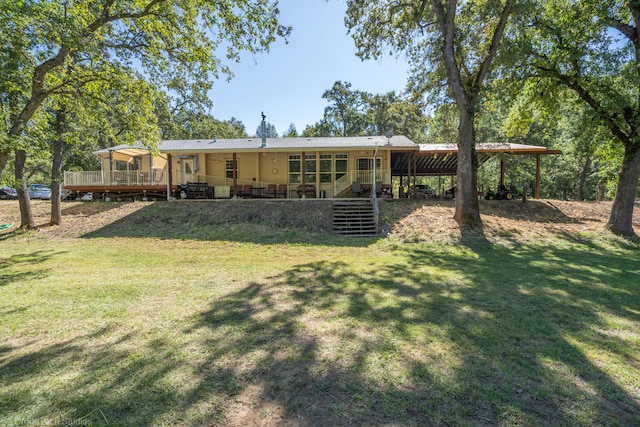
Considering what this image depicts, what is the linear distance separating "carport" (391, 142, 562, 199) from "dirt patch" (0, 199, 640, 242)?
2.51m

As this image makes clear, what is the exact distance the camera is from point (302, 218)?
12.5 metres

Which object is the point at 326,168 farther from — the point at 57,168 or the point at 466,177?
the point at 57,168

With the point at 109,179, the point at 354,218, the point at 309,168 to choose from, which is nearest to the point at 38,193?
the point at 109,179

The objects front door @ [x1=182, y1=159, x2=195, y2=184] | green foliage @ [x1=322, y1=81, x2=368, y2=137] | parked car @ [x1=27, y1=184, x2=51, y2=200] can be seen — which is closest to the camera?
front door @ [x1=182, y1=159, x2=195, y2=184]

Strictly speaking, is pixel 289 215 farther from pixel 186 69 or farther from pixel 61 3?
pixel 61 3

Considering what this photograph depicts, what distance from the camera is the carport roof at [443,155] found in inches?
576

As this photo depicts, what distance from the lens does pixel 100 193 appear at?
17.4m

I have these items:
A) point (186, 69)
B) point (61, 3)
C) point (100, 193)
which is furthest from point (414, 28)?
point (100, 193)

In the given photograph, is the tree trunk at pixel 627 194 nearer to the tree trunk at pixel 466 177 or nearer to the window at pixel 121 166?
the tree trunk at pixel 466 177

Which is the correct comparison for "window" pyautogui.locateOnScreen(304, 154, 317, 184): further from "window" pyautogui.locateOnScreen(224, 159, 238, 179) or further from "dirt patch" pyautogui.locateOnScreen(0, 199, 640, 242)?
"window" pyautogui.locateOnScreen(224, 159, 238, 179)

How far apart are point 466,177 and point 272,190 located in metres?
9.94

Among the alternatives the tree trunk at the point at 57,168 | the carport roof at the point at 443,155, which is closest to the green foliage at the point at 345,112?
the carport roof at the point at 443,155

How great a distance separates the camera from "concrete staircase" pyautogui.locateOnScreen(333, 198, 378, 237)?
37.9 feet

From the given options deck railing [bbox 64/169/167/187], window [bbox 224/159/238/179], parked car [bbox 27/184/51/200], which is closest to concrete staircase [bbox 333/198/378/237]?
window [bbox 224/159/238/179]
